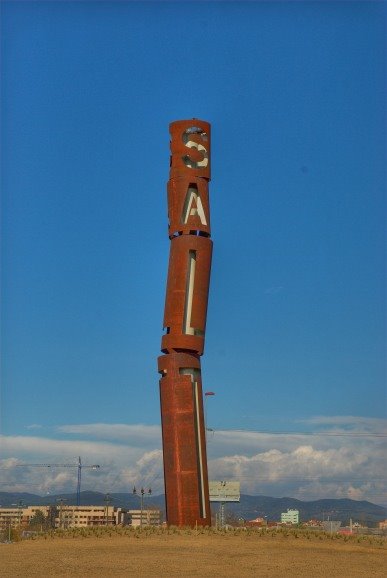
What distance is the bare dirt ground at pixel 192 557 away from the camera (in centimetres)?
2409

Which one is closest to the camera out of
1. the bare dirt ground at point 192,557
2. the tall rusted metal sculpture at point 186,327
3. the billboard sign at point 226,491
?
the bare dirt ground at point 192,557

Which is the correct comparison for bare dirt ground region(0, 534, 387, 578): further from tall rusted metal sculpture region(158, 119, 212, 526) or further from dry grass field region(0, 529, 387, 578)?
tall rusted metal sculpture region(158, 119, 212, 526)

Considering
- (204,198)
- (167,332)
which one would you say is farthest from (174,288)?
(204,198)

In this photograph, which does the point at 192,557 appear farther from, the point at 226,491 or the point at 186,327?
the point at 226,491

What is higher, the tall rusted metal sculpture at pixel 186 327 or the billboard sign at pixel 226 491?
the tall rusted metal sculpture at pixel 186 327

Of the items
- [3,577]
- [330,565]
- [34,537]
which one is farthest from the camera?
[34,537]

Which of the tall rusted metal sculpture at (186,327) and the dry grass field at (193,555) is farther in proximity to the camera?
the tall rusted metal sculpture at (186,327)

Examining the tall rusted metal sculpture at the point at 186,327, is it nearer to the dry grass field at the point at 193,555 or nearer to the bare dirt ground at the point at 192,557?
the dry grass field at the point at 193,555

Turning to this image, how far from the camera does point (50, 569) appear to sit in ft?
80.5

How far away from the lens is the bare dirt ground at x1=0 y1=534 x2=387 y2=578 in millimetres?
24094

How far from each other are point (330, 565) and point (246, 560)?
2826 millimetres

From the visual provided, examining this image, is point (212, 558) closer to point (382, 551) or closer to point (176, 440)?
point (382, 551)

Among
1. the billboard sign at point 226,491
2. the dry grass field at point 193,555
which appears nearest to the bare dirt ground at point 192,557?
the dry grass field at point 193,555

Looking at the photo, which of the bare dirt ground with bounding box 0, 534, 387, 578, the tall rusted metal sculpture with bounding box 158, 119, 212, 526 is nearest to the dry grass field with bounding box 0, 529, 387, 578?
the bare dirt ground with bounding box 0, 534, 387, 578
